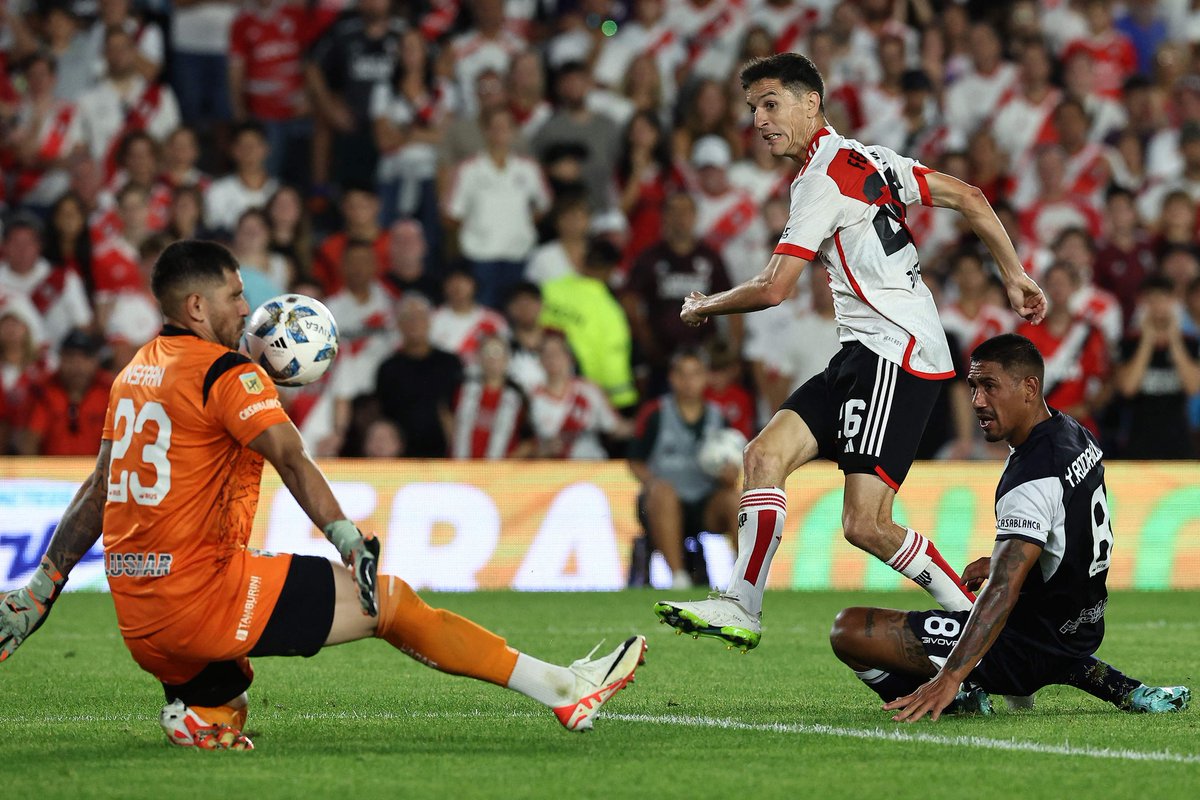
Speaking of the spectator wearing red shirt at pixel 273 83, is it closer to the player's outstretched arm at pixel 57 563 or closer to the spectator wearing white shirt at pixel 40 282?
the spectator wearing white shirt at pixel 40 282

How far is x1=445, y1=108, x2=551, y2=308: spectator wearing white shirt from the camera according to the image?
15.9 meters

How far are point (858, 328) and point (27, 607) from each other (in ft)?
12.2

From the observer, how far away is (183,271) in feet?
19.7

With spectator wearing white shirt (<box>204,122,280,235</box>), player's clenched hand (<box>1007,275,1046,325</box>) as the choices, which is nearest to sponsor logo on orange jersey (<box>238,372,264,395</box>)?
player's clenched hand (<box>1007,275,1046,325</box>)

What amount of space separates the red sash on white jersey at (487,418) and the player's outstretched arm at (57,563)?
8222mm

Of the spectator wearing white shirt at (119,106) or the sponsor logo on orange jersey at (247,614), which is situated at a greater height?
the spectator wearing white shirt at (119,106)

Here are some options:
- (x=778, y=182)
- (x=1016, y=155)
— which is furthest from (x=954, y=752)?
(x=1016, y=155)

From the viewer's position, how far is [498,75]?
55.4 feet

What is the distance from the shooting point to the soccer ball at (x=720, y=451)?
13734 mm

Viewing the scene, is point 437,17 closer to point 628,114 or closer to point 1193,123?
point 628,114

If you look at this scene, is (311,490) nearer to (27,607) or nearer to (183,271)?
(183,271)

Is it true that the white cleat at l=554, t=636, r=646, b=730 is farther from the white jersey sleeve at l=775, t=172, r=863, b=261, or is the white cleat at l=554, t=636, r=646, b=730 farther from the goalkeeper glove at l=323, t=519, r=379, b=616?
the white jersey sleeve at l=775, t=172, r=863, b=261

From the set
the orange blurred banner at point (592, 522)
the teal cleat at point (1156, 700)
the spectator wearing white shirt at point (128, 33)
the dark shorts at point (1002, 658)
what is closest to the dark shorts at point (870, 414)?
the dark shorts at point (1002, 658)


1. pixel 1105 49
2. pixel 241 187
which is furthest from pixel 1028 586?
pixel 1105 49
